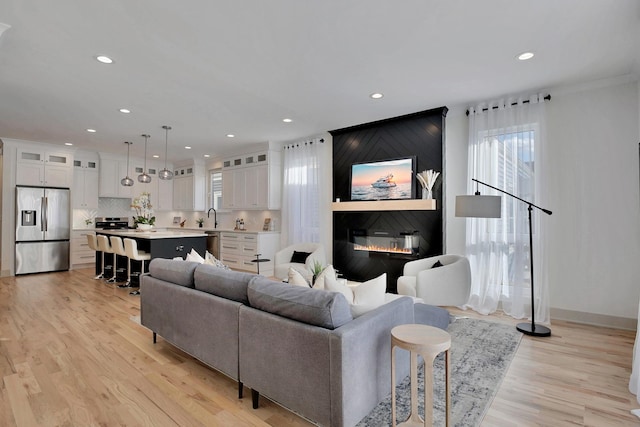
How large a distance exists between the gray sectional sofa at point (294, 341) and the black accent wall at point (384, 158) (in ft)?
9.41

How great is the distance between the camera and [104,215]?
27.9 feet

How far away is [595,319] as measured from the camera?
12.6ft

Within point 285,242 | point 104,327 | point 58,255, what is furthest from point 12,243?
point 285,242

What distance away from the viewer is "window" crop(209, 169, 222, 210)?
8.88 m

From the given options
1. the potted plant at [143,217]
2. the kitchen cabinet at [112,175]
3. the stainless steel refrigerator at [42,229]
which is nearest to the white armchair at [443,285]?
the potted plant at [143,217]

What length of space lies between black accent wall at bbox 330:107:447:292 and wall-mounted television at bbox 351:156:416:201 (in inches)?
3.9

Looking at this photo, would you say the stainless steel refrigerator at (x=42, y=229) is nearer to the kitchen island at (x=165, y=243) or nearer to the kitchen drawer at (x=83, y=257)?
the kitchen drawer at (x=83, y=257)

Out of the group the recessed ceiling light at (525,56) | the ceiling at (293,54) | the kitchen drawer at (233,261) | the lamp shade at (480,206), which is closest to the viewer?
the ceiling at (293,54)

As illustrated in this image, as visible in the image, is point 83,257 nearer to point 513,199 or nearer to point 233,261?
point 233,261

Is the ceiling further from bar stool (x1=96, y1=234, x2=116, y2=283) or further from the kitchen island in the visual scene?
bar stool (x1=96, y1=234, x2=116, y2=283)

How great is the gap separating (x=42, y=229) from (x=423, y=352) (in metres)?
8.36

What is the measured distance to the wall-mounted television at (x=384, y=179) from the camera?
5.20 m

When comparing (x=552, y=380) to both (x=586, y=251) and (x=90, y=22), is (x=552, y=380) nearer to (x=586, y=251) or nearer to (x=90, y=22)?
(x=586, y=251)

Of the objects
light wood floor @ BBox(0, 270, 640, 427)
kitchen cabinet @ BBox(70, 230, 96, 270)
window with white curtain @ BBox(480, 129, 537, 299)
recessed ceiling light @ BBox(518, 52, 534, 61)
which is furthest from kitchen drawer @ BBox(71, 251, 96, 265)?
recessed ceiling light @ BBox(518, 52, 534, 61)
